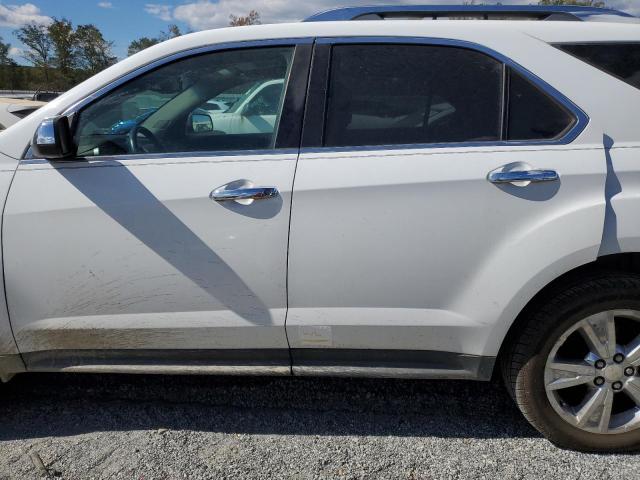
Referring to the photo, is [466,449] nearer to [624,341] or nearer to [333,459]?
[333,459]

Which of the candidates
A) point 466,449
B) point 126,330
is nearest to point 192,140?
point 126,330

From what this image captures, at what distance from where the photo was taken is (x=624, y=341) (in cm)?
233

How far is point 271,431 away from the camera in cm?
256

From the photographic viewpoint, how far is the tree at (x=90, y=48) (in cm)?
3591

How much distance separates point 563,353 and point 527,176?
33.0 inches

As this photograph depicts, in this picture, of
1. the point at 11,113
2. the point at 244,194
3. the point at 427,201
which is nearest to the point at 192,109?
the point at 244,194

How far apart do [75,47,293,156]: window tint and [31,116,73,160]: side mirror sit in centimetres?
13

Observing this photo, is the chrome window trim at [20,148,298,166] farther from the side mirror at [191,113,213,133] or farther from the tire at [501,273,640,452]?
the tire at [501,273,640,452]

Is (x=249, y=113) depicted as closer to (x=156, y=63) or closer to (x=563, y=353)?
(x=156, y=63)

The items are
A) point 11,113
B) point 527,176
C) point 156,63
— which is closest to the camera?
point 527,176

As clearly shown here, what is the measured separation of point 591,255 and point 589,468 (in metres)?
0.93

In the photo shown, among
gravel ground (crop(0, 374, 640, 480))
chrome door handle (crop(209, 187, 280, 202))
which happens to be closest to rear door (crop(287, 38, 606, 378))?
chrome door handle (crop(209, 187, 280, 202))

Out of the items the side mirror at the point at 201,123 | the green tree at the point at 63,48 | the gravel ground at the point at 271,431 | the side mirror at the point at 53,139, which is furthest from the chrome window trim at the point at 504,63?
the green tree at the point at 63,48

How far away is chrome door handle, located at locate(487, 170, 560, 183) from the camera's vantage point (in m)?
2.07
